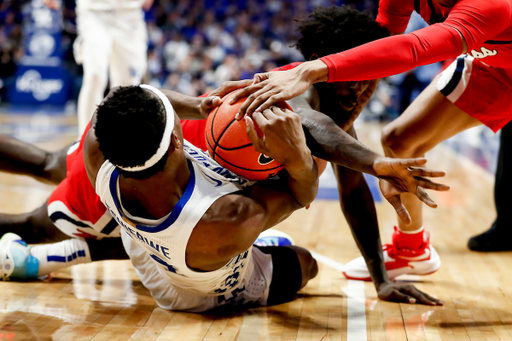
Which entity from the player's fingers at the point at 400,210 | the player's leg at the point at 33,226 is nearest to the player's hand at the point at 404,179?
the player's fingers at the point at 400,210

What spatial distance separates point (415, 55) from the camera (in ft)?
6.44

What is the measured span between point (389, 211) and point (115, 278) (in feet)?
8.66

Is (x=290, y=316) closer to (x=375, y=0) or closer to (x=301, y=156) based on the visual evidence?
(x=301, y=156)

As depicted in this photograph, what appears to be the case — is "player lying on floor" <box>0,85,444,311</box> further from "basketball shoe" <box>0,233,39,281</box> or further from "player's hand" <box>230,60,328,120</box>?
"player's hand" <box>230,60,328,120</box>

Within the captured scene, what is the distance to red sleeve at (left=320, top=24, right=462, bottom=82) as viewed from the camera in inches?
76.0

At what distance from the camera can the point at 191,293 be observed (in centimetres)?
228

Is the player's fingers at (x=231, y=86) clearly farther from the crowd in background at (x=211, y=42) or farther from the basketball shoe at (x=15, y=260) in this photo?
the crowd in background at (x=211, y=42)

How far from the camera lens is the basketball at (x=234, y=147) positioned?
1.90 metres

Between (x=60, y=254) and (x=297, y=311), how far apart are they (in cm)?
128

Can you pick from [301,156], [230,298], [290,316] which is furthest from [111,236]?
[301,156]

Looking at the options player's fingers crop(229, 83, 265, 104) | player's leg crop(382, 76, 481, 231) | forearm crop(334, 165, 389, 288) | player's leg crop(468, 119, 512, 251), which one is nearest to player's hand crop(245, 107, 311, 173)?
→ player's fingers crop(229, 83, 265, 104)

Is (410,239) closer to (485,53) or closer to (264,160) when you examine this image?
(485,53)

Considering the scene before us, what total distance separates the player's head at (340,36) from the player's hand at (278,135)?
699 mm

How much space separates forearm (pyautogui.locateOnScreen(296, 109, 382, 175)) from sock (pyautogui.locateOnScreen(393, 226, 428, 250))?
1.16 m
